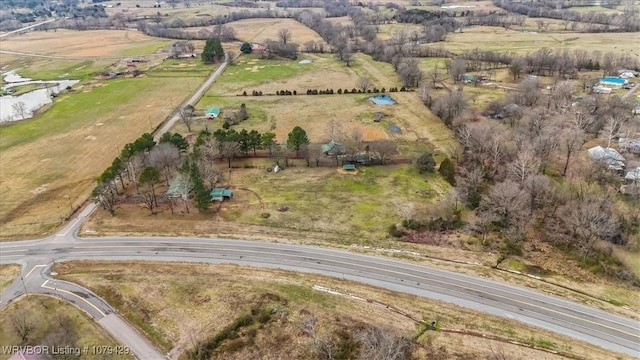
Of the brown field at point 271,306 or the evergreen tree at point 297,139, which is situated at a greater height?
the evergreen tree at point 297,139

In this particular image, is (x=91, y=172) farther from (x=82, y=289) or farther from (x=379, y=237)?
(x=379, y=237)

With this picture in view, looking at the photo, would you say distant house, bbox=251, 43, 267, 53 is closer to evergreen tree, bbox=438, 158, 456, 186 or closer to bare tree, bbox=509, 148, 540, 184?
evergreen tree, bbox=438, 158, 456, 186

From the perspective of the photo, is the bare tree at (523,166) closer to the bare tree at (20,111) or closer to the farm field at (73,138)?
the farm field at (73,138)

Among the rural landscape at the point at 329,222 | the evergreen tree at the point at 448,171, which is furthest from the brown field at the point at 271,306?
the evergreen tree at the point at 448,171

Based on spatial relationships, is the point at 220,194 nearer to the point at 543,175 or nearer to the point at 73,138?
the point at 73,138

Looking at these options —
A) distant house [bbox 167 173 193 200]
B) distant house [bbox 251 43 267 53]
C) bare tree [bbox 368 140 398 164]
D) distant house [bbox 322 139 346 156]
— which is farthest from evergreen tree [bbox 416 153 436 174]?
distant house [bbox 251 43 267 53]

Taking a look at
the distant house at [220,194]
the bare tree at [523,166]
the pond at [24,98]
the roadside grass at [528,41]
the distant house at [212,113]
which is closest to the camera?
the bare tree at [523,166]

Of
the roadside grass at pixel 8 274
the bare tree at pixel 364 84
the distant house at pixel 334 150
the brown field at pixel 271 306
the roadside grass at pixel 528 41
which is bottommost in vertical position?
the brown field at pixel 271 306

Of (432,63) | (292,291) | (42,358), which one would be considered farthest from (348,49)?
(42,358)

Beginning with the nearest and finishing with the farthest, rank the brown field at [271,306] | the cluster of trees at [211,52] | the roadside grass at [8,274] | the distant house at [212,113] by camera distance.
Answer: the brown field at [271,306]
the roadside grass at [8,274]
the distant house at [212,113]
the cluster of trees at [211,52]
